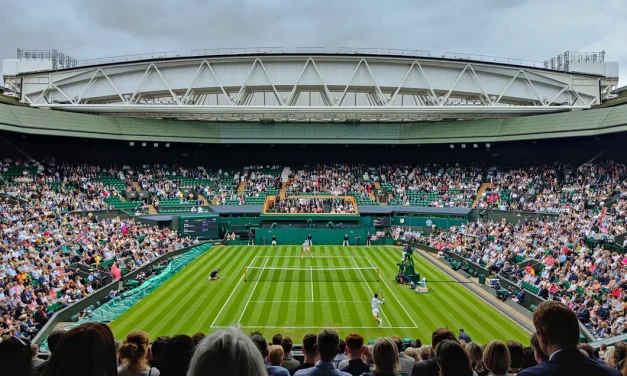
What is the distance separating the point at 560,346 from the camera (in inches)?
133

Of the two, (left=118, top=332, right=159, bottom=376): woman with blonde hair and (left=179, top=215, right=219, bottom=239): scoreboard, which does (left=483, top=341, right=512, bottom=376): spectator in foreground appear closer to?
(left=118, top=332, right=159, bottom=376): woman with blonde hair

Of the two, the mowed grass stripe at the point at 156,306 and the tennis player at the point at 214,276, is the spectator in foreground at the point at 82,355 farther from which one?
the tennis player at the point at 214,276

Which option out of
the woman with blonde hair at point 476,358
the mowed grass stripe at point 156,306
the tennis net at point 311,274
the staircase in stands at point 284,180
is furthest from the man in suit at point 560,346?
the staircase in stands at point 284,180

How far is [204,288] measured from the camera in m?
25.0

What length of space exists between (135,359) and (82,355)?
80.6 inches

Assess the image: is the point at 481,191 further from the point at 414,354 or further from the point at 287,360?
the point at 287,360

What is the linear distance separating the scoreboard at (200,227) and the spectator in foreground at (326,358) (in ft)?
129

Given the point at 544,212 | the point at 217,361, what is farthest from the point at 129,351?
the point at 544,212

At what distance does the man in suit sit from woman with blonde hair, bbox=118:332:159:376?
337 cm

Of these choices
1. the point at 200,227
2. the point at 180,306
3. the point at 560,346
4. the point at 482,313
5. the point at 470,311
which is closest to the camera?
the point at 560,346

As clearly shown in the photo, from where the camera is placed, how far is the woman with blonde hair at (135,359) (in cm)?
422

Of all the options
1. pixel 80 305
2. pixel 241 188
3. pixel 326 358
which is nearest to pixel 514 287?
pixel 80 305

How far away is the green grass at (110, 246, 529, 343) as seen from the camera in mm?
18250

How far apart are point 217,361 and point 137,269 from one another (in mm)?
27899
